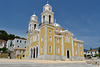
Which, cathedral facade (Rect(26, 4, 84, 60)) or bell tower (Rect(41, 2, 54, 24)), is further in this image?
bell tower (Rect(41, 2, 54, 24))

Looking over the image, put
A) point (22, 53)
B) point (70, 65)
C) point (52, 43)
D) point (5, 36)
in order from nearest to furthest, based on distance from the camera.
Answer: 1. point (70, 65)
2. point (52, 43)
3. point (22, 53)
4. point (5, 36)

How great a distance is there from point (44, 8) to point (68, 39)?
12.5m

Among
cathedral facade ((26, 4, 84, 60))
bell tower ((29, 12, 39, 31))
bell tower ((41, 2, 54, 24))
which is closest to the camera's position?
cathedral facade ((26, 4, 84, 60))

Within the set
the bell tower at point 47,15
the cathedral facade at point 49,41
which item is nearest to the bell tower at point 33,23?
the cathedral facade at point 49,41

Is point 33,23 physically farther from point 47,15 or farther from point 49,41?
point 49,41

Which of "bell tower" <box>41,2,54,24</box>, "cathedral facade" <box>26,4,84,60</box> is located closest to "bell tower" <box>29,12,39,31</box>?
"cathedral facade" <box>26,4,84,60</box>

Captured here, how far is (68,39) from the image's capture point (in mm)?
32844

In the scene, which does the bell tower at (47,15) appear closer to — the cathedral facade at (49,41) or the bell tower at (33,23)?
the cathedral facade at (49,41)

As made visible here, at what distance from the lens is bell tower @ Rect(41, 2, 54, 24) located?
28003 mm

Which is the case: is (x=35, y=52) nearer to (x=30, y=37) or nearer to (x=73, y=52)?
(x=30, y=37)

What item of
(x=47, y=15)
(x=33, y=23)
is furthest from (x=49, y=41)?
(x=33, y=23)

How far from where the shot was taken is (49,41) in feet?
87.8

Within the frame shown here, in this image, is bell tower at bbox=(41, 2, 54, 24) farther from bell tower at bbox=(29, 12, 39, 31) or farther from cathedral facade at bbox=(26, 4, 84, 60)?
bell tower at bbox=(29, 12, 39, 31)

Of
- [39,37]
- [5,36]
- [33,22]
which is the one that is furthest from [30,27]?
[5,36]
